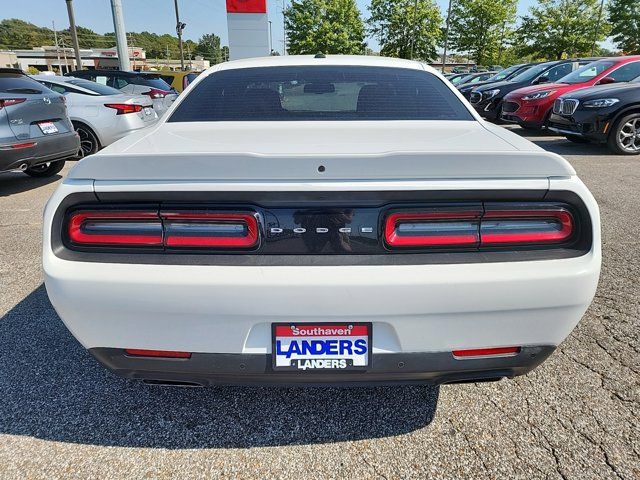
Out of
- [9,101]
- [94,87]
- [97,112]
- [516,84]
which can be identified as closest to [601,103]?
[516,84]

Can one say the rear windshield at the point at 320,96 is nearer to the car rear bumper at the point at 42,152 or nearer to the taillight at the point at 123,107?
the car rear bumper at the point at 42,152

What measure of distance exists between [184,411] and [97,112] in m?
7.14

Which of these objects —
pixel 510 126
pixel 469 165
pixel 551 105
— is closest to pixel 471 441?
pixel 469 165

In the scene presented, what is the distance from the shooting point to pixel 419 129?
2.13 metres

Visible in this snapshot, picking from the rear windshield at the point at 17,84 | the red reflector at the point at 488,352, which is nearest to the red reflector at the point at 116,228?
the red reflector at the point at 488,352

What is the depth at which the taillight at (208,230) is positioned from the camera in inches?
62.2

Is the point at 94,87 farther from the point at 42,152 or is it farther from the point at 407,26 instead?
the point at 407,26

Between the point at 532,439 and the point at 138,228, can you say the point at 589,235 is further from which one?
the point at 138,228

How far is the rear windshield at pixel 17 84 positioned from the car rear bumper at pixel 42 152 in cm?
60

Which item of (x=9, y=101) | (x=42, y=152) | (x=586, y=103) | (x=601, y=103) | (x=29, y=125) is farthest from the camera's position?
(x=586, y=103)

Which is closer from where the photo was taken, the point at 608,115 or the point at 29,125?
the point at 29,125

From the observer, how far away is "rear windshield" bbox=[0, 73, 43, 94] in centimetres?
545

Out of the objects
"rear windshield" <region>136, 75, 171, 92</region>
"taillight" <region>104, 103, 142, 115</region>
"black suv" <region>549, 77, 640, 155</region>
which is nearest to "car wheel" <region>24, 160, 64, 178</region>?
"taillight" <region>104, 103, 142, 115</region>

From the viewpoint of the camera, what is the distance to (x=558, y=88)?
9969 millimetres
